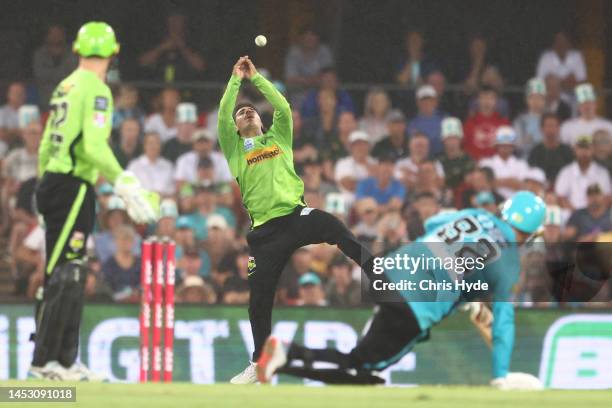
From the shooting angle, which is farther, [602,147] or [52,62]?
[52,62]

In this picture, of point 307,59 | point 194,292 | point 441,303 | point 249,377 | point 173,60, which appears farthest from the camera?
point 307,59

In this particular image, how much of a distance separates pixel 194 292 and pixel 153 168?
2.37 m

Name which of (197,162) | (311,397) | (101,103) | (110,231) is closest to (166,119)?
(197,162)

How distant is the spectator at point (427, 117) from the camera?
1959cm

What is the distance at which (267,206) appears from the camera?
12.5 m

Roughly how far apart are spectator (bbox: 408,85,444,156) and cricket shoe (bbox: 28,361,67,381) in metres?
8.82

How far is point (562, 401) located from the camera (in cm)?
1002

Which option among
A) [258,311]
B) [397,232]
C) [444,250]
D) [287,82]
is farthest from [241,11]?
[444,250]

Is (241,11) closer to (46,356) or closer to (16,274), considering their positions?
(16,274)

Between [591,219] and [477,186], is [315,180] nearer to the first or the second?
[477,186]

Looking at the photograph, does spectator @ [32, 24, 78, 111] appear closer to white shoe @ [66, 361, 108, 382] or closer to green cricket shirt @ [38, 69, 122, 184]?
green cricket shirt @ [38, 69, 122, 184]

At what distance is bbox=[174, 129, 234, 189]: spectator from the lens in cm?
1872

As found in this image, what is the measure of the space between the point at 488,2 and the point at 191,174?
5556mm

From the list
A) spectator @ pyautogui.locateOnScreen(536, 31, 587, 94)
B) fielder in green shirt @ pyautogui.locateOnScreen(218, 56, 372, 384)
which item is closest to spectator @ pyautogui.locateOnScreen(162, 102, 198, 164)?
spectator @ pyautogui.locateOnScreen(536, 31, 587, 94)
